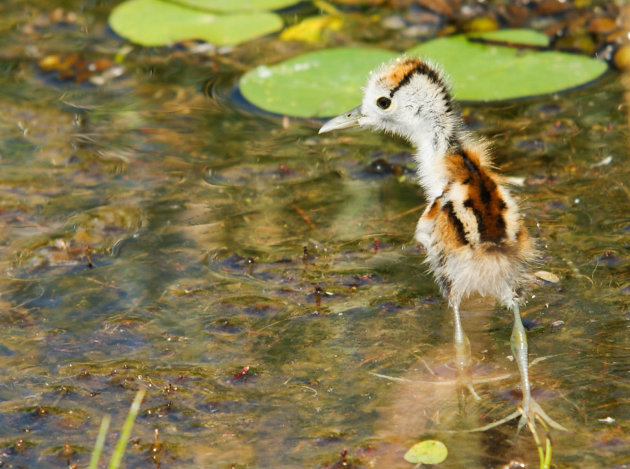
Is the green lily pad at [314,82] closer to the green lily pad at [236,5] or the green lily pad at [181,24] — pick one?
the green lily pad at [181,24]

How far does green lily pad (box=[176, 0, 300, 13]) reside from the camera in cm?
684

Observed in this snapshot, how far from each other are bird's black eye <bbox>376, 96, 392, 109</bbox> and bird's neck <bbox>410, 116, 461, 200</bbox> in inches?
8.7

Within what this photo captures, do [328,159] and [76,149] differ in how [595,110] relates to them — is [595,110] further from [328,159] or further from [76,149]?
[76,149]

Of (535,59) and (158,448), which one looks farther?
(535,59)

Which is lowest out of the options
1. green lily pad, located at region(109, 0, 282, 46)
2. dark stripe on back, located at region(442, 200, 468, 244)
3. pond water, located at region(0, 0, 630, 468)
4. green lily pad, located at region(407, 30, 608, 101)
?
pond water, located at region(0, 0, 630, 468)

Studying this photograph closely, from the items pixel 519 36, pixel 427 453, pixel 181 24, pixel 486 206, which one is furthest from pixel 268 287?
pixel 181 24

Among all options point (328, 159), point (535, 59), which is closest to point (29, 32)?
point (328, 159)

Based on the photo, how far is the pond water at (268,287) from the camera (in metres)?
3.44

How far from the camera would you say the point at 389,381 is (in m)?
3.68

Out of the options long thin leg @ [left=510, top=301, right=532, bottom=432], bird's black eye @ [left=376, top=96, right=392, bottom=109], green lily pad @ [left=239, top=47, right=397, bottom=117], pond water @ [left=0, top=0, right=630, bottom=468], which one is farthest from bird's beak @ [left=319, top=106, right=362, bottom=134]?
long thin leg @ [left=510, top=301, right=532, bottom=432]

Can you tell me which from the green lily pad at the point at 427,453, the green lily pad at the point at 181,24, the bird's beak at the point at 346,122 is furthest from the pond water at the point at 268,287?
the green lily pad at the point at 181,24

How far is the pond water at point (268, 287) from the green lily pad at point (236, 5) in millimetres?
845

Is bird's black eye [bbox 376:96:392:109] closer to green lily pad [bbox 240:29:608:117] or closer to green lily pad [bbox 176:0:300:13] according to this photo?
green lily pad [bbox 240:29:608:117]

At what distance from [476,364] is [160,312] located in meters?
1.27
